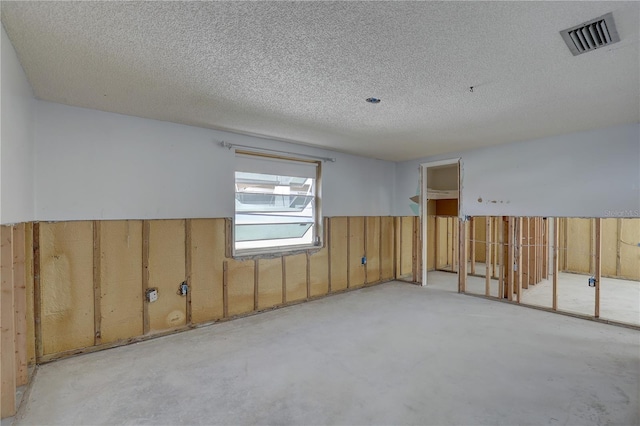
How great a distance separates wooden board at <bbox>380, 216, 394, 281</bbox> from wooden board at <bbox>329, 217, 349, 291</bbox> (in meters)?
0.98

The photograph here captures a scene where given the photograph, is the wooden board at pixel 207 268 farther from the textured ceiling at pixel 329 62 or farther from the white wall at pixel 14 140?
the white wall at pixel 14 140

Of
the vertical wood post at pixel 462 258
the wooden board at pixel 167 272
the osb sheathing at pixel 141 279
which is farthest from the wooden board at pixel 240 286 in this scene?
the vertical wood post at pixel 462 258

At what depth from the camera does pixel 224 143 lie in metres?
3.88

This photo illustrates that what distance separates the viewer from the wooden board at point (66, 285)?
9.27 feet

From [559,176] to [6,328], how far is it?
19.2 feet

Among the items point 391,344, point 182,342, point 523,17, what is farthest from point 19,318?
point 523,17

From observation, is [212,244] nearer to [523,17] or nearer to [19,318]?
[19,318]

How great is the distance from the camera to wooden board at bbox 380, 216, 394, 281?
5.95 m

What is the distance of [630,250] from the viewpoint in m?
5.97

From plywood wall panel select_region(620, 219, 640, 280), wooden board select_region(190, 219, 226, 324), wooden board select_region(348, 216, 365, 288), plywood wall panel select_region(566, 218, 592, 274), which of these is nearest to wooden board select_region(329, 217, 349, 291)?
wooden board select_region(348, 216, 365, 288)

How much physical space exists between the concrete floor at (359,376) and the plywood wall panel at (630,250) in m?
3.50

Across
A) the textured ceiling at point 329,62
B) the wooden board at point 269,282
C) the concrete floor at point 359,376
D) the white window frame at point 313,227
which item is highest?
the textured ceiling at point 329,62

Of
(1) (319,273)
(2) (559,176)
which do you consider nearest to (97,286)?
(1) (319,273)

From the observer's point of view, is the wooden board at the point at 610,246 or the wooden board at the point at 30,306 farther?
the wooden board at the point at 610,246
